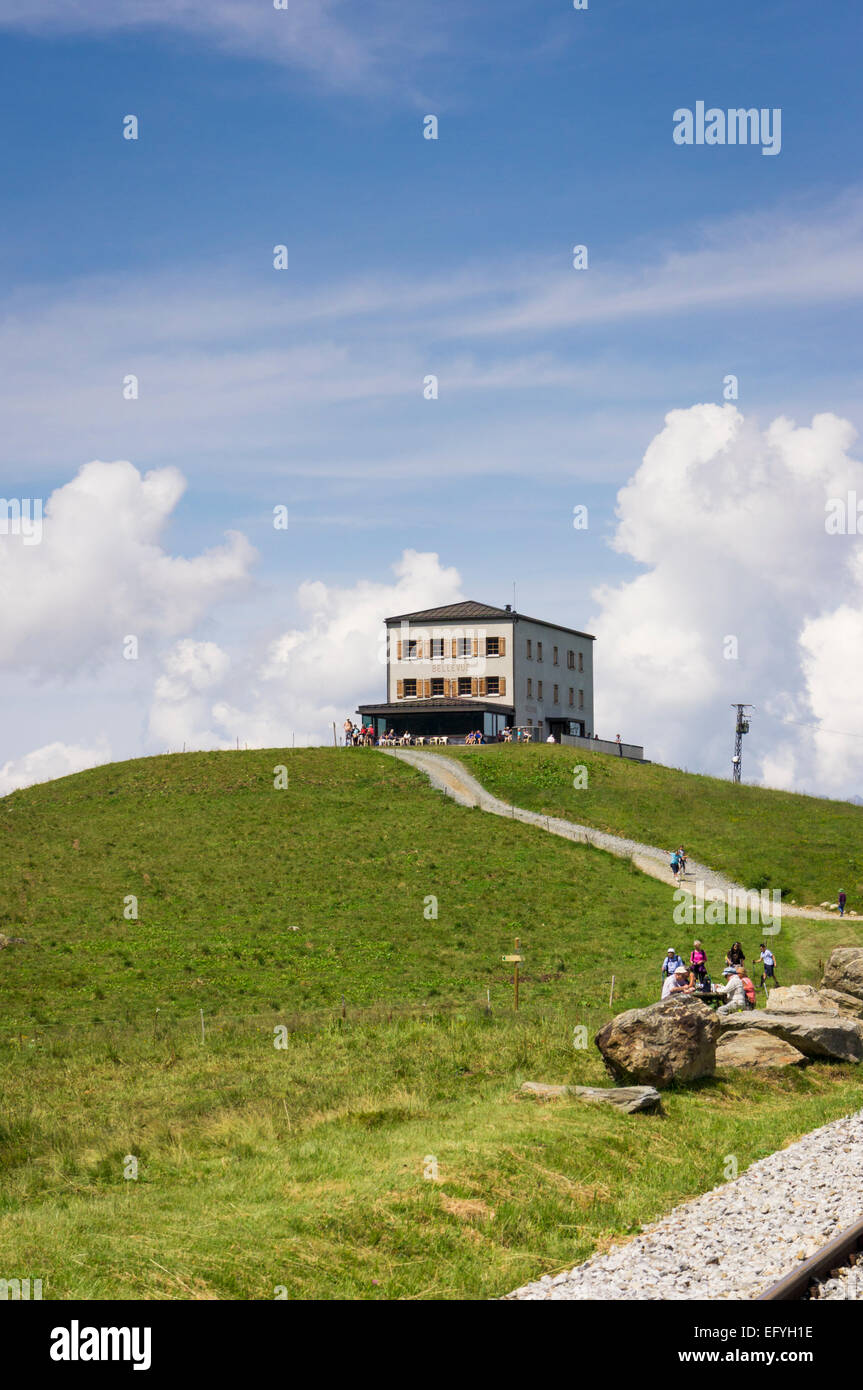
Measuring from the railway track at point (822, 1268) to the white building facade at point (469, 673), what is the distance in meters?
75.1

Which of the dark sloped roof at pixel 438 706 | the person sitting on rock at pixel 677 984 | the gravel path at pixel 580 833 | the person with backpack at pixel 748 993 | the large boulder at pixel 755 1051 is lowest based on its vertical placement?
the large boulder at pixel 755 1051

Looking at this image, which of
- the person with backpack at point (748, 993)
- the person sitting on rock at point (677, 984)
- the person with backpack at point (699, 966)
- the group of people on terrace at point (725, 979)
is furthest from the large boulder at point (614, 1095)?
the person with backpack at point (699, 966)

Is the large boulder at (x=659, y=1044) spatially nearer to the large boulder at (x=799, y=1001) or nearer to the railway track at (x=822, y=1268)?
the large boulder at (x=799, y=1001)

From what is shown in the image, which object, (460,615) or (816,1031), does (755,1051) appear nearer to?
(816,1031)

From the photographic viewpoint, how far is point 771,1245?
12.4 metres

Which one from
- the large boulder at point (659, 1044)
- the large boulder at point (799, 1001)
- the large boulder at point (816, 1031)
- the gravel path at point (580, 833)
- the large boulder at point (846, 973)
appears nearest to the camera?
the large boulder at point (659, 1044)

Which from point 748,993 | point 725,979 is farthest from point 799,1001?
point 725,979

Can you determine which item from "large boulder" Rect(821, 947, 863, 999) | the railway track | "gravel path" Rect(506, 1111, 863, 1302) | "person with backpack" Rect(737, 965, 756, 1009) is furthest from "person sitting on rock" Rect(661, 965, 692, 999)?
the railway track

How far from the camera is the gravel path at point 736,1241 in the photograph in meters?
11.3

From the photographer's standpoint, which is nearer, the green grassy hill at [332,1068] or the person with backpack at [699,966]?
the green grassy hill at [332,1068]

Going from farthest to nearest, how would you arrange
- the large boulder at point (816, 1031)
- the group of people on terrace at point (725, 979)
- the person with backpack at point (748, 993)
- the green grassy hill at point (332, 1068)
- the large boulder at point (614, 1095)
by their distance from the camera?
1. the person with backpack at point (748, 993)
2. the group of people on terrace at point (725, 979)
3. the large boulder at point (816, 1031)
4. the large boulder at point (614, 1095)
5. the green grassy hill at point (332, 1068)

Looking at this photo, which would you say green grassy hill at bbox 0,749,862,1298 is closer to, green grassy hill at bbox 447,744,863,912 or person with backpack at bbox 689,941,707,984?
person with backpack at bbox 689,941,707,984

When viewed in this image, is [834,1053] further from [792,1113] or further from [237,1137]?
[237,1137]

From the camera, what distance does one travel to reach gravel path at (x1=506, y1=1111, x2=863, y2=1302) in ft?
37.0
